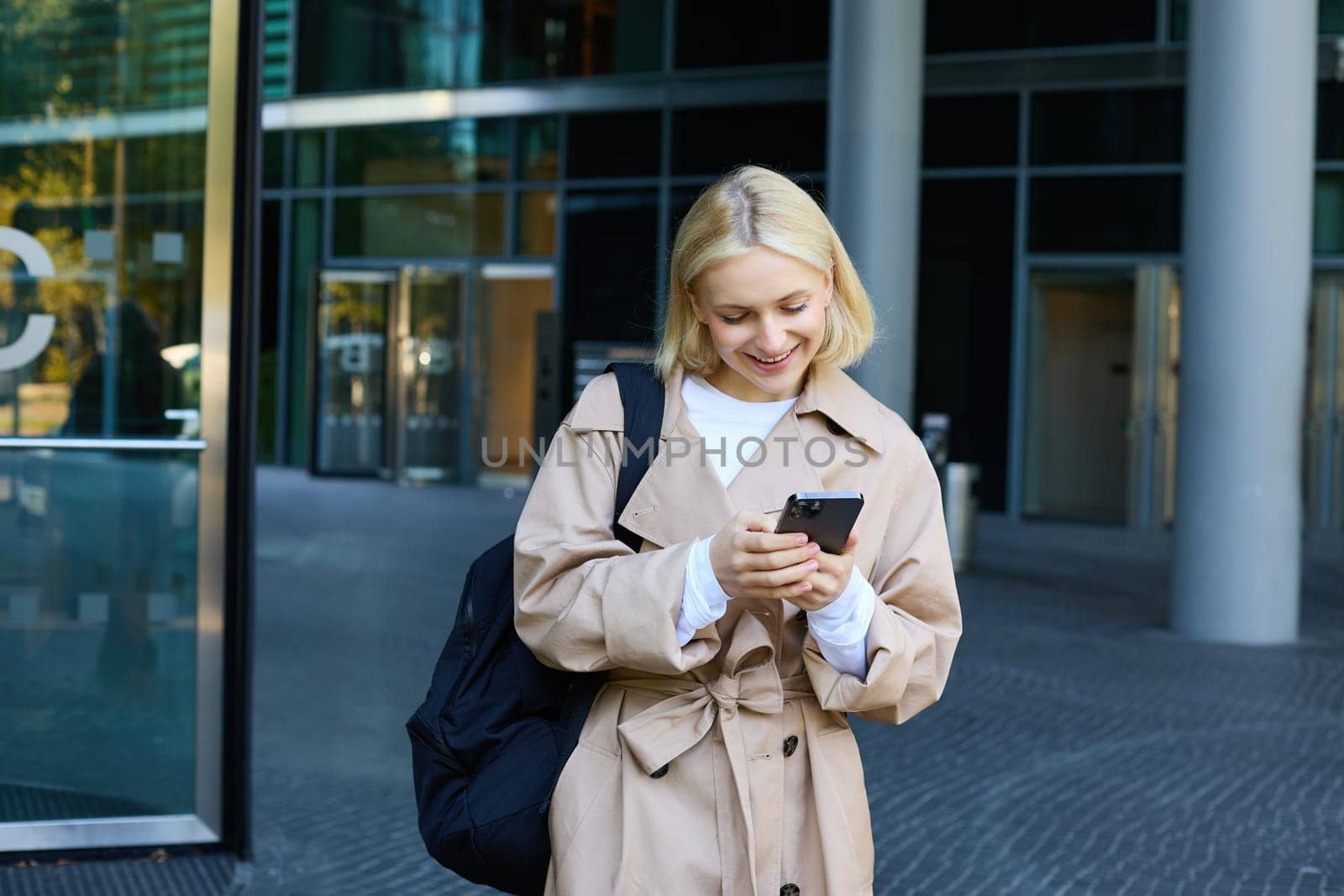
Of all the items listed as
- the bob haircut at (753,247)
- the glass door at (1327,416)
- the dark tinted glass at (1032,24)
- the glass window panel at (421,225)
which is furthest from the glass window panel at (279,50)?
the bob haircut at (753,247)

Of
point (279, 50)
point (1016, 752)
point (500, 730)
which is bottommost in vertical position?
point (1016, 752)

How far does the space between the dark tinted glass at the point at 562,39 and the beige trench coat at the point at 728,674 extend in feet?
54.2

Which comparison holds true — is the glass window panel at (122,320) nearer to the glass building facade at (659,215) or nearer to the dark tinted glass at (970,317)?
the glass building facade at (659,215)

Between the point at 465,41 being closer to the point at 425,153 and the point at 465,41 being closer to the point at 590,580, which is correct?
the point at 425,153

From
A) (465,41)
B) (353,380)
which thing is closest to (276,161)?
(465,41)

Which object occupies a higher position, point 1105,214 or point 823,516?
point 1105,214

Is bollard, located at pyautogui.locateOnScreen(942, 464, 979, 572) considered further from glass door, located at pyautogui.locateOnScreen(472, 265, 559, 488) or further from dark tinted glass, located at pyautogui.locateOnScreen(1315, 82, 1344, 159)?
glass door, located at pyautogui.locateOnScreen(472, 265, 559, 488)

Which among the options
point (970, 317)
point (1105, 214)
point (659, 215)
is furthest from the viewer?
point (659, 215)

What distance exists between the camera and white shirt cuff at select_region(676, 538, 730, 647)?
1.81m

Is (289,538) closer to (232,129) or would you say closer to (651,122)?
(651,122)

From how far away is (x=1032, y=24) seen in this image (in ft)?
52.9

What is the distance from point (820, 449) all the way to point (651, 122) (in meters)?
16.3

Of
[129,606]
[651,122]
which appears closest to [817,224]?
[129,606]

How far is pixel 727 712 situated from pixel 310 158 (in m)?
19.3
